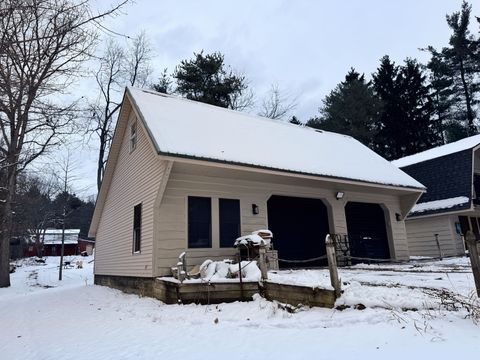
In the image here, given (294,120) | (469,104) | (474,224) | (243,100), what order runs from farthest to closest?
1. (294,120)
2. (469,104)
3. (243,100)
4. (474,224)

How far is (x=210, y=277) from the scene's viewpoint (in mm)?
7688

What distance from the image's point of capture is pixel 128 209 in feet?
38.2

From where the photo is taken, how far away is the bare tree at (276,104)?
2738 centimetres

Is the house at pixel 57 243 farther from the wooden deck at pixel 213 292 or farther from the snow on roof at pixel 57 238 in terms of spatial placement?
the wooden deck at pixel 213 292

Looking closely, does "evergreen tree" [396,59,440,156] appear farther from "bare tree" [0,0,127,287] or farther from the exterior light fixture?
"bare tree" [0,0,127,287]

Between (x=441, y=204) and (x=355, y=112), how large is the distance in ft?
52.3

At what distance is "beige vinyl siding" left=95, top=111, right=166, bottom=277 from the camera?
30.6ft

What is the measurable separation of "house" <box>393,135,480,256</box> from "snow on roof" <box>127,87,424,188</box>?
3.93 m

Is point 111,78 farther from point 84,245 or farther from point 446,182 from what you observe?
point 84,245

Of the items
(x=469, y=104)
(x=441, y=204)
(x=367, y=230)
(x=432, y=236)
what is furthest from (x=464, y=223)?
(x=469, y=104)

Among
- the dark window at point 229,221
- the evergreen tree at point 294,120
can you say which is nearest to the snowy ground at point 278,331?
the dark window at point 229,221

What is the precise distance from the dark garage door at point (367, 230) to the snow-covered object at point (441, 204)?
4.30m

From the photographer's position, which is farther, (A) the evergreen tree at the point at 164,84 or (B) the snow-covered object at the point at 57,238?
(B) the snow-covered object at the point at 57,238

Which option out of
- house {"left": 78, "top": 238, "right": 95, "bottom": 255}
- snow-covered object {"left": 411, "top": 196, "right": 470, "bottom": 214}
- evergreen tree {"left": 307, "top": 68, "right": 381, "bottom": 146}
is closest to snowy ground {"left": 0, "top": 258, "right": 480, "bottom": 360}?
snow-covered object {"left": 411, "top": 196, "right": 470, "bottom": 214}
